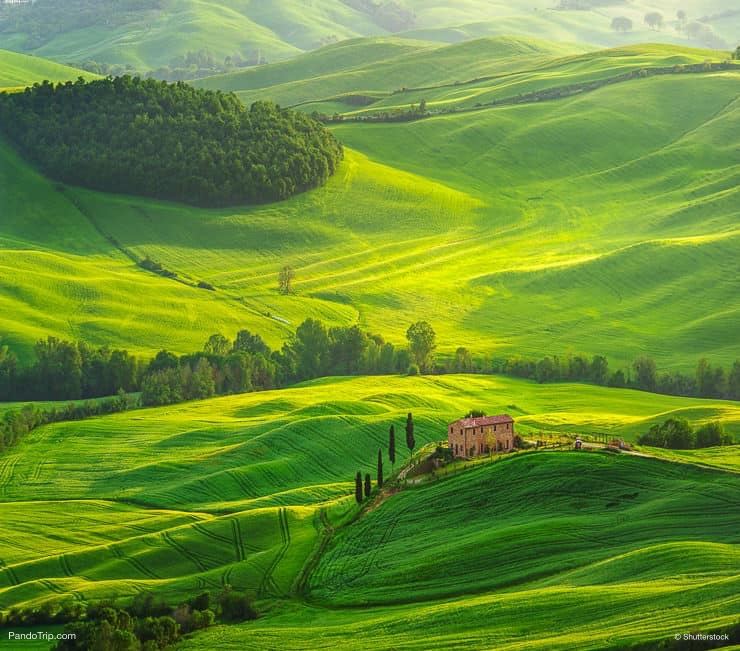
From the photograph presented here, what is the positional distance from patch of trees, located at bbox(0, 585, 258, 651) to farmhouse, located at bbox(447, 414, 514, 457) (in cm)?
2293

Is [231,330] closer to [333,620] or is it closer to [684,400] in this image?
[684,400]

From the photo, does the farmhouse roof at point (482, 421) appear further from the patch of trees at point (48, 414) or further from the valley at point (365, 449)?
the patch of trees at point (48, 414)

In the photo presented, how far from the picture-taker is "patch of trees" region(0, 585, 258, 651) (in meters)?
66.6

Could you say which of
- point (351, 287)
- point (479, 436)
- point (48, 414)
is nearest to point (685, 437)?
point (479, 436)

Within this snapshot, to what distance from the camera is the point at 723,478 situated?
7862cm

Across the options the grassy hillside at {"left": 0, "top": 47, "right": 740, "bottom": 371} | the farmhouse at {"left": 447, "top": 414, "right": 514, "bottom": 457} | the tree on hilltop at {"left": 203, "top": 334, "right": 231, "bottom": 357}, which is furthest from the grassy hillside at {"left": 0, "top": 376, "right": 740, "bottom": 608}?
the grassy hillside at {"left": 0, "top": 47, "right": 740, "bottom": 371}

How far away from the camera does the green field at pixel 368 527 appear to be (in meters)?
64.6

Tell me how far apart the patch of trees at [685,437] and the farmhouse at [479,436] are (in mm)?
10452

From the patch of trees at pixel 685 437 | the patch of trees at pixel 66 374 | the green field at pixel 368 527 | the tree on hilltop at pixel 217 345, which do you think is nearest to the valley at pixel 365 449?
the green field at pixel 368 527

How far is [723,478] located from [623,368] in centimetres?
7266

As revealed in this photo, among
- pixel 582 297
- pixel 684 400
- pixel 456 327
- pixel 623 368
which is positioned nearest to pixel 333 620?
pixel 684 400

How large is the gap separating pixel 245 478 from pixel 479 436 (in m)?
22.1

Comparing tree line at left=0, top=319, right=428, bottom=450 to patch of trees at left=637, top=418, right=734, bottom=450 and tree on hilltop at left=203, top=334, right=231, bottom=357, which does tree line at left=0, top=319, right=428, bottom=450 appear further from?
patch of trees at left=637, top=418, right=734, bottom=450

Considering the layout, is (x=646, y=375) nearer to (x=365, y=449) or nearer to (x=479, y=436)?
(x=365, y=449)
